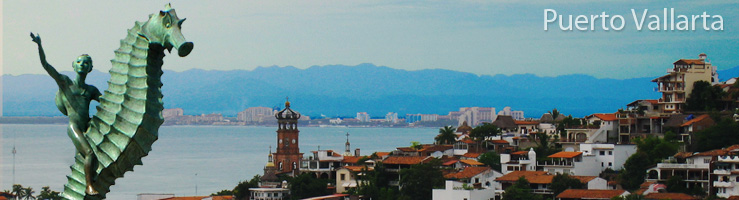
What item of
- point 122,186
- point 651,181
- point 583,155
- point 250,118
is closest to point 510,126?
point 583,155

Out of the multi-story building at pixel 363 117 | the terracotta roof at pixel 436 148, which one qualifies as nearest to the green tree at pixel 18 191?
the terracotta roof at pixel 436 148

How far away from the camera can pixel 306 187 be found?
2894 cm

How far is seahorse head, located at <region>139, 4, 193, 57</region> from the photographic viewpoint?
3.18 meters

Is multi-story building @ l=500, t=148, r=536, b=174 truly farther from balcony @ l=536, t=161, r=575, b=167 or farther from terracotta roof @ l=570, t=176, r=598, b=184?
terracotta roof @ l=570, t=176, r=598, b=184

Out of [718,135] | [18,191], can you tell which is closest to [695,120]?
[718,135]

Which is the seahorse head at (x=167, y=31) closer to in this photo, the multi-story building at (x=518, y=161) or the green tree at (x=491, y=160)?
the multi-story building at (x=518, y=161)

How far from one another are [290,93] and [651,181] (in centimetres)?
13174

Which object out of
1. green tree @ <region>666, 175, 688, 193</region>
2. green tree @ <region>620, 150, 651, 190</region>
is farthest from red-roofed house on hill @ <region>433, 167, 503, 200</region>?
green tree @ <region>666, 175, 688, 193</region>

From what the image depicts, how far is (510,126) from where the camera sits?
3500cm

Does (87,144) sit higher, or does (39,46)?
(39,46)

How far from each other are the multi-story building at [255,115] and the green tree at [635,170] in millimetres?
105382

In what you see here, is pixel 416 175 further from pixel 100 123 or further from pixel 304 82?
pixel 304 82

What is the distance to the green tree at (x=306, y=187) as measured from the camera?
1137 inches

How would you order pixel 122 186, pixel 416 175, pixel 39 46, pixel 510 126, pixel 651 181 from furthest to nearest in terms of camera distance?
1. pixel 122 186
2. pixel 510 126
3. pixel 416 175
4. pixel 651 181
5. pixel 39 46
